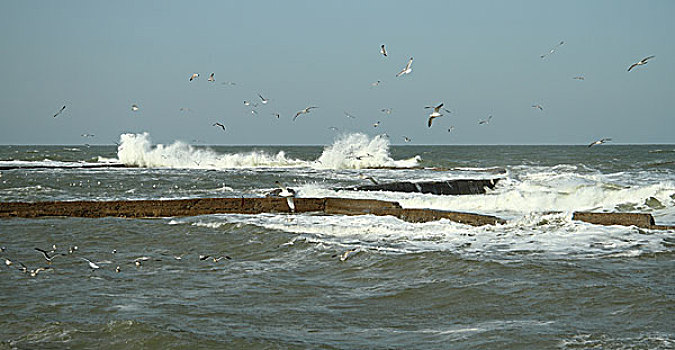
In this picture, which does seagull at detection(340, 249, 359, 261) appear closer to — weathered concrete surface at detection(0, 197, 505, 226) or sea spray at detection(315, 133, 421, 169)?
weathered concrete surface at detection(0, 197, 505, 226)

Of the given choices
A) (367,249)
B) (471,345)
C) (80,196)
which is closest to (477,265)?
(367,249)

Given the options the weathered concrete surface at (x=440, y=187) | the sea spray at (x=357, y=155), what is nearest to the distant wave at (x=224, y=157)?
the sea spray at (x=357, y=155)

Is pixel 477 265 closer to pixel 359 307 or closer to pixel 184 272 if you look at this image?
pixel 359 307

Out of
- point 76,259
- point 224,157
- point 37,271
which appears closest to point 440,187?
point 76,259

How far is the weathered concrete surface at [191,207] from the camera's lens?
12.7 meters

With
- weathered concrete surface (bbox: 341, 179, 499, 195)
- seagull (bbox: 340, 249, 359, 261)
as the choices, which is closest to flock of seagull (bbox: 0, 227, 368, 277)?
seagull (bbox: 340, 249, 359, 261)

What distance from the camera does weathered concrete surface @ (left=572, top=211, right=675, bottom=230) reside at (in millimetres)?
9637

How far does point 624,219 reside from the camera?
9.86m

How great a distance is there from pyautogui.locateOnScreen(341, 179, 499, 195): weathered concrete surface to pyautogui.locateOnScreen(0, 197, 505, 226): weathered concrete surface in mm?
5026

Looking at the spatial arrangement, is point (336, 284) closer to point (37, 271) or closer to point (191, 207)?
point (37, 271)

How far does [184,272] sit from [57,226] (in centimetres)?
493

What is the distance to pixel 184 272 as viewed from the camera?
7512 mm

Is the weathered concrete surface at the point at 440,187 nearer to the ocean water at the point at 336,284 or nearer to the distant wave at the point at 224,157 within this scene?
the ocean water at the point at 336,284

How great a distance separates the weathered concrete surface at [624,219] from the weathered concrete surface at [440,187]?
Result: 881cm
